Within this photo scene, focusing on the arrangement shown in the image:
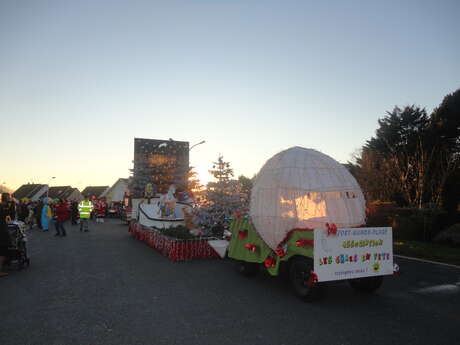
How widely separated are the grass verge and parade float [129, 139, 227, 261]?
22.2 ft

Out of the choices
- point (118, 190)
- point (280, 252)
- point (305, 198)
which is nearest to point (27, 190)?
point (118, 190)

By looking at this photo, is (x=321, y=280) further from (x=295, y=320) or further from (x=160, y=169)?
(x=160, y=169)

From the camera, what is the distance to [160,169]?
95.6ft

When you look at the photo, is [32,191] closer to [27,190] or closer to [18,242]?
[27,190]

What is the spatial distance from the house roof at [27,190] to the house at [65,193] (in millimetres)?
3665

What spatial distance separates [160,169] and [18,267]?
66.7ft

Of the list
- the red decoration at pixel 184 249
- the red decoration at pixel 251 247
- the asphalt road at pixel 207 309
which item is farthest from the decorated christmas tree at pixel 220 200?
the red decoration at pixel 251 247

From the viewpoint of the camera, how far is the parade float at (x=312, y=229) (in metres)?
6.05

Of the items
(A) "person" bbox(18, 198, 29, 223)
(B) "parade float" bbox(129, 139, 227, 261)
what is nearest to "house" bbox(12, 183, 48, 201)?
(B) "parade float" bbox(129, 139, 227, 261)

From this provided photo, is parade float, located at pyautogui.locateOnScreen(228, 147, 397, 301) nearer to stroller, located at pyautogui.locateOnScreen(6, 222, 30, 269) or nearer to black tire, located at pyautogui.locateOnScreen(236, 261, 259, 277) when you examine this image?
black tire, located at pyautogui.locateOnScreen(236, 261, 259, 277)

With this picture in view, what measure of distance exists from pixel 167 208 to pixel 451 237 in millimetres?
11919

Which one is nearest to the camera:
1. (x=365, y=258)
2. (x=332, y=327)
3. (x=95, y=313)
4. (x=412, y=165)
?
(x=332, y=327)

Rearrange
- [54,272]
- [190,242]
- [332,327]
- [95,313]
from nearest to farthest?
[332,327], [95,313], [54,272], [190,242]

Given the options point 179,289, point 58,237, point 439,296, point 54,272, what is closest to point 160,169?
point 58,237
